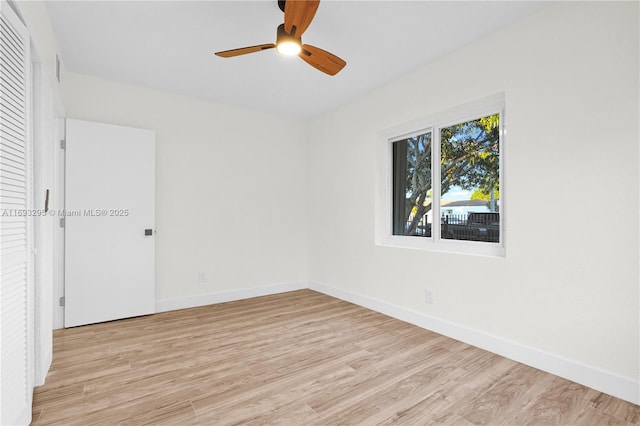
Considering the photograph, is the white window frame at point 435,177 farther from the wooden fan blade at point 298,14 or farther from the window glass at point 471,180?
the wooden fan blade at point 298,14

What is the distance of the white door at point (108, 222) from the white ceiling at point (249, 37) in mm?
708

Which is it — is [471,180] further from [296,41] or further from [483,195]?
[296,41]

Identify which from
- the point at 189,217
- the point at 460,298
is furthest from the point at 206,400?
the point at 189,217

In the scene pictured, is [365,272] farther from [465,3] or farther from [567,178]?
[465,3]

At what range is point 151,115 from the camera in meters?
3.75

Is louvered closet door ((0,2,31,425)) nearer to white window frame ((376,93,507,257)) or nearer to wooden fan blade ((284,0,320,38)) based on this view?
wooden fan blade ((284,0,320,38))

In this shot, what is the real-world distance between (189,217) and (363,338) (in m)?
2.51

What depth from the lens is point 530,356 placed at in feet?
7.84

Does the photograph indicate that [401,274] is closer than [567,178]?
No

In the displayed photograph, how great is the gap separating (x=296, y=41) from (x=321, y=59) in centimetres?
30

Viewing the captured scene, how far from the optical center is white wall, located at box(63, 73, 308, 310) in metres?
3.70

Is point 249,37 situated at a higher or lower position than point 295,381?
higher

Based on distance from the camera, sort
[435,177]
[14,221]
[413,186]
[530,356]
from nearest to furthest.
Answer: [14,221], [530,356], [435,177], [413,186]

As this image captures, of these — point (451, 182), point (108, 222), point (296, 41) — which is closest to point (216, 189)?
point (108, 222)
